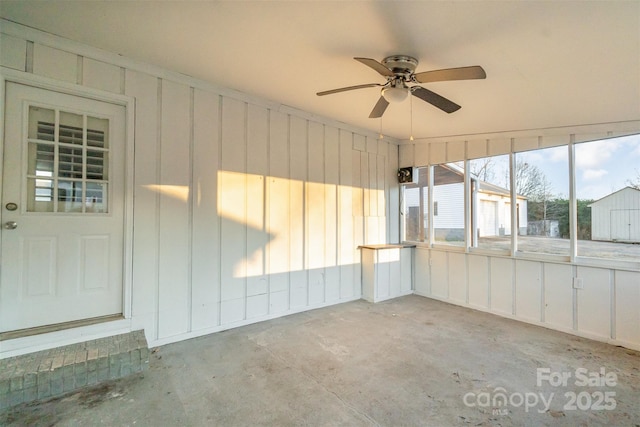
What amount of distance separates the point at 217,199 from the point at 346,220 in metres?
2.10

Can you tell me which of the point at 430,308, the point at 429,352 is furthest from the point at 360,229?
the point at 429,352

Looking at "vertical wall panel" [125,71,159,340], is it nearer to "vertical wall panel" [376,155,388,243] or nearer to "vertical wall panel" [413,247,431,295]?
"vertical wall panel" [376,155,388,243]

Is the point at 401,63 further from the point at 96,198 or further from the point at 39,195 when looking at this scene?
the point at 39,195

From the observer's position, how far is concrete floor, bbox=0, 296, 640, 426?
1.96 meters

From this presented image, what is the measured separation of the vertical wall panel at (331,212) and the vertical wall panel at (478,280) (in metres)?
2.06

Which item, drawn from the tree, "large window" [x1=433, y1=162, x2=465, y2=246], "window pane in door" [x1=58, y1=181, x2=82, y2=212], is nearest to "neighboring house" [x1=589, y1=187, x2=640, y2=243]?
the tree

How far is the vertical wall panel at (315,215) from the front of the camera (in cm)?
417

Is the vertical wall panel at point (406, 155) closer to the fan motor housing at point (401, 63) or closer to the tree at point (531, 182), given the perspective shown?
the tree at point (531, 182)

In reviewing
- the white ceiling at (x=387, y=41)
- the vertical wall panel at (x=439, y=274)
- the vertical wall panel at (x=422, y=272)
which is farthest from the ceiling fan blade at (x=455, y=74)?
the vertical wall panel at (x=422, y=272)

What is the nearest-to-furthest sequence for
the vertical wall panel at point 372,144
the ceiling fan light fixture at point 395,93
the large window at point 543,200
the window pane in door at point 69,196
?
the ceiling fan light fixture at point 395,93 < the window pane in door at point 69,196 < the large window at point 543,200 < the vertical wall panel at point 372,144

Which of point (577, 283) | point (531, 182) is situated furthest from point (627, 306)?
point (531, 182)

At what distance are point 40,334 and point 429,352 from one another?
11.4 feet

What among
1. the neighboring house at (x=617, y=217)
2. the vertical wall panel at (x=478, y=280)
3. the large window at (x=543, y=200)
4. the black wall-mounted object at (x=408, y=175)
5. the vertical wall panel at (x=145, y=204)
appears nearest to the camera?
the vertical wall panel at (x=145, y=204)

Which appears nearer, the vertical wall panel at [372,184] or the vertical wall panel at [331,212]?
the vertical wall panel at [331,212]
